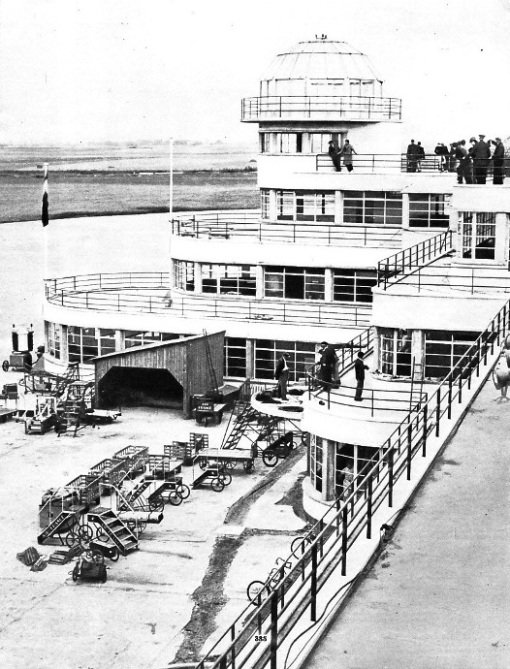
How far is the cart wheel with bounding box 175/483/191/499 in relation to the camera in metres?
30.7

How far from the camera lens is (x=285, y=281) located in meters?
49.1

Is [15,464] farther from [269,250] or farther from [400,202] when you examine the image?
[400,202]

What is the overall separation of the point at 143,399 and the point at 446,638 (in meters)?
32.7

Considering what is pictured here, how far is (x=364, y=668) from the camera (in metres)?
10.3

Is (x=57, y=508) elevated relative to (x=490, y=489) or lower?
lower

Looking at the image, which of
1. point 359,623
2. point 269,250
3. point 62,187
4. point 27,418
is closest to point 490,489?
point 359,623

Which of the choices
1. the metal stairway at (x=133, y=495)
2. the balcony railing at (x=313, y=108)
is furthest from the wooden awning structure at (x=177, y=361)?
the balcony railing at (x=313, y=108)

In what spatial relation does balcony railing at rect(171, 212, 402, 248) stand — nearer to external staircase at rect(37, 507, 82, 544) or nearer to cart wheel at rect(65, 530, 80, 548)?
external staircase at rect(37, 507, 82, 544)

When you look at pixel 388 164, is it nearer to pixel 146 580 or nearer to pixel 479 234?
pixel 479 234

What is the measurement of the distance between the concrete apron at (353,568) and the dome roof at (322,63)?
39157 mm

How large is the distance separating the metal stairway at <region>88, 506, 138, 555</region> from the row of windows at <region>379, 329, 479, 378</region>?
7.53 m

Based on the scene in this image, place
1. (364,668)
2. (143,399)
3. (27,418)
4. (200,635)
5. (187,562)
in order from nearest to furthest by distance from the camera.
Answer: (364,668) < (200,635) < (187,562) < (27,418) < (143,399)

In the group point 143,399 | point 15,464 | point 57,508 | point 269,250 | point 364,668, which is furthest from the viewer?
point 269,250

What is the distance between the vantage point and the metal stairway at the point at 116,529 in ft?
86.4
